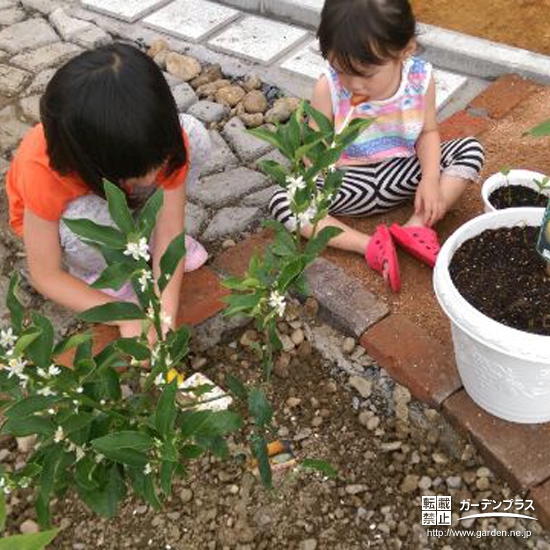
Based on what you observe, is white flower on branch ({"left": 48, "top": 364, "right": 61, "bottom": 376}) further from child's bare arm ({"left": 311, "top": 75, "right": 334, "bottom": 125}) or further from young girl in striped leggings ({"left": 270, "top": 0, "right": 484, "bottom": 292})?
child's bare arm ({"left": 311, "top": 75, "right": 334, "bottom": 125})

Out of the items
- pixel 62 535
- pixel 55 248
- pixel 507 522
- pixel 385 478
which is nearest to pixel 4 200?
pixel 55 248

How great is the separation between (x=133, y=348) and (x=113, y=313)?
60 millimetres

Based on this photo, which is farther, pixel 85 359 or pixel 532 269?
pixel 532 269

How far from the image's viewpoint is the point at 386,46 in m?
1.89

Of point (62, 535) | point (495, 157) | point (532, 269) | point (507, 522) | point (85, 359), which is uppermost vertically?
point (85, 359)

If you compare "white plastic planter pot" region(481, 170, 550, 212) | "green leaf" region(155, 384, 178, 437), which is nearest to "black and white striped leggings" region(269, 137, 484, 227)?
"white plastic planter pot" region(481, 170, 550, 212)

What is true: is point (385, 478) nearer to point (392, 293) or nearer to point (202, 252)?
point (392, 293)

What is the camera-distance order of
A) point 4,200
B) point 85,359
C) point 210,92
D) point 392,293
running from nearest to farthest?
1. point 85,359
2. point 392,293
3. point 4,200
4. point 210,92

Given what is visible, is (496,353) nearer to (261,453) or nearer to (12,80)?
(261,453)

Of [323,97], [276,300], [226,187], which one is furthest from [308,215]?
[226,187]

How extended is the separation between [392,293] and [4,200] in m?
1.21

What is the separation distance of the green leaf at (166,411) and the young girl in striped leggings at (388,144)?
38.4 inches

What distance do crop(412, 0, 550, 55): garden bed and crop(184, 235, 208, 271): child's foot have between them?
162 cm

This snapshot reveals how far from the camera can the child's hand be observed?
2.09m
